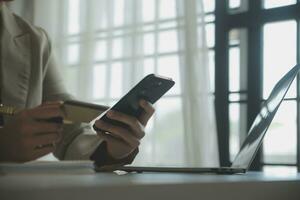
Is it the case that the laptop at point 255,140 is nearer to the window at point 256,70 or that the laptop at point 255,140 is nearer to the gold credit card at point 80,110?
the gold credit card at point 80,110

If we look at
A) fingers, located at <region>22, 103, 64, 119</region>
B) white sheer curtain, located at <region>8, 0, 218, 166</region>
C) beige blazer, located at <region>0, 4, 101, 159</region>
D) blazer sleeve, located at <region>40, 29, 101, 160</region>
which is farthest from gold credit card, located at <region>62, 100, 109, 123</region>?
white sheer curtain, located at <region>8, 0, 218, 166</region>

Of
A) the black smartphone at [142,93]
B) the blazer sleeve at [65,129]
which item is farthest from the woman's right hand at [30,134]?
the blazer sleeve at [65,129]

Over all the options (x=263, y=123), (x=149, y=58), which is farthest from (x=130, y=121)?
(x=149, y=58)

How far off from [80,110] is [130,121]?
15 centimetres

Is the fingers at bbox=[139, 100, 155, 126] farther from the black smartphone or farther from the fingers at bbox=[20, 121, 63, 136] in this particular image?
the fingers at bbox=[20, 121, 63, 136]

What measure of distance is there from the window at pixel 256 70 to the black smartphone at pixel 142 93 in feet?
4.10

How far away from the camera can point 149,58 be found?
2.34m

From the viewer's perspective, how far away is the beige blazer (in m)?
1.30

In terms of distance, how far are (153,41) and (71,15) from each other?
2.14 feet

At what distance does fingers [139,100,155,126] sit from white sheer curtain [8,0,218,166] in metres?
1.10

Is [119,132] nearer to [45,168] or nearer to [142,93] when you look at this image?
[142,93]

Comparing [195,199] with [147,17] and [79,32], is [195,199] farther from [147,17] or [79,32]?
[79,32]

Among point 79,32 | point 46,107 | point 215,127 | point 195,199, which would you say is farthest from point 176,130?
point 195,199

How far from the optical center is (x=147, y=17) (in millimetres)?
2391
